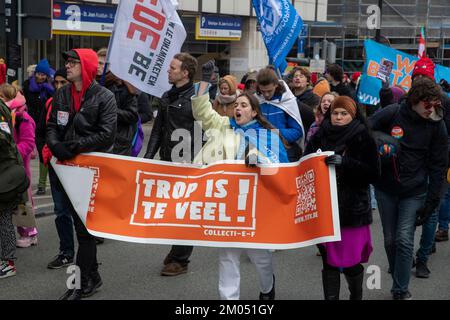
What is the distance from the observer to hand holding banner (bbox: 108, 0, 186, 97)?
6.30 meters

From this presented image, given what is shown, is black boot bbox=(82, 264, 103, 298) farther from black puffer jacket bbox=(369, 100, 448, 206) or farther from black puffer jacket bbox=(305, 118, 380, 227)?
black puffer jacket bbox=(369, 100, 448, 206)

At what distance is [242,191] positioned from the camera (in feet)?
16.7

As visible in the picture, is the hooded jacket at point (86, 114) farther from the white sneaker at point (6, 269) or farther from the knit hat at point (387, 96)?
the knit hat at point (387, 96)

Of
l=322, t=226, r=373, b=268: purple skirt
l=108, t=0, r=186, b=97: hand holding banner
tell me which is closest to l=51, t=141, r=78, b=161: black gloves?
l=108, t=0, r=186, b=97: hand holding banner

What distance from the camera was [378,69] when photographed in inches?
438

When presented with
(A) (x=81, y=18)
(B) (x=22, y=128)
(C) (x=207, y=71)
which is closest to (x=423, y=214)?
(C) (x=207, y=71)

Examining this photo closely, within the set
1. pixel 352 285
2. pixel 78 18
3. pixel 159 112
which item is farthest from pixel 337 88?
pixel 78 18

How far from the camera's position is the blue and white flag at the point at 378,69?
10805 mm

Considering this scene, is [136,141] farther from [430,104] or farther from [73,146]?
[430,104]

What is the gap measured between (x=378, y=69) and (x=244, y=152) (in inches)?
254

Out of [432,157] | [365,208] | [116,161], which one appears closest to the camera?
[365,208]

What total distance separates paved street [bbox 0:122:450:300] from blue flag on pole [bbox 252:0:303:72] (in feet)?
7.28

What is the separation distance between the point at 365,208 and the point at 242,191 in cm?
86
